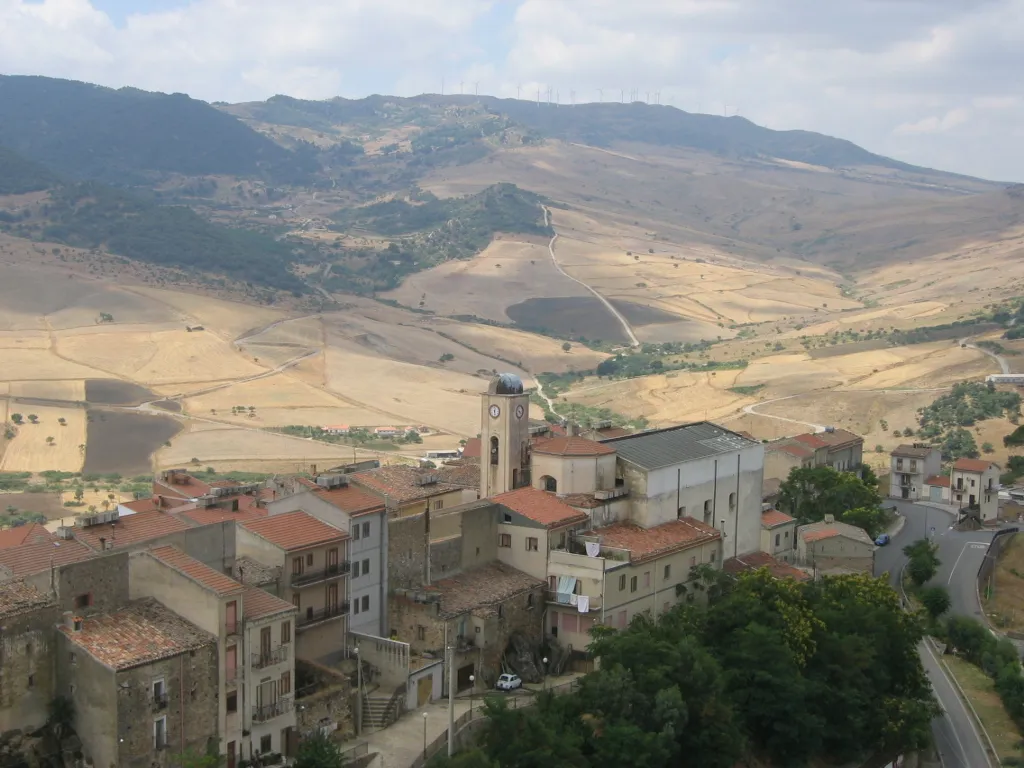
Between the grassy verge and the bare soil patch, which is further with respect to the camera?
the bare soil patch

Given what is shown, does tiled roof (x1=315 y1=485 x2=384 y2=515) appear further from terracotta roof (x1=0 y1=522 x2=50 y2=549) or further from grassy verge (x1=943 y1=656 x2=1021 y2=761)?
grassy verge (x1=943 y1=656 x2=1021 y2=761)

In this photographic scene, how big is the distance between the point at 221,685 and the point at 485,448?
22.3m

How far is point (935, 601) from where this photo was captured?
61531 millimetres

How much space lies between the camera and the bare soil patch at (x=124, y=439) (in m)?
105

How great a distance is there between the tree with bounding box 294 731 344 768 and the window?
363cm

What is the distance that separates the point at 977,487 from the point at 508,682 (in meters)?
46.9

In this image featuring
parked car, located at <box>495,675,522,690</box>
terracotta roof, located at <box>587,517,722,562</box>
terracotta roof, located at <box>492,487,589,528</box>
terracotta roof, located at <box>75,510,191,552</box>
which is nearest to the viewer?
terracotta roof, located at <box>75,510,191,552</box>

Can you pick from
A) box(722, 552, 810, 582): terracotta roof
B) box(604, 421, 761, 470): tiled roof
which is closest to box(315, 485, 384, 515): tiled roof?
box(604, 421, 761, 470): tiled roof

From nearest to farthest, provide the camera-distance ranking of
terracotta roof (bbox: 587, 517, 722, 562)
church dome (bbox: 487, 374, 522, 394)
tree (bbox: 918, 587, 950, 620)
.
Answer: terracotta roof (bbox: 587, 517, 722, 562) → church dome (bbox: 487, 374, 522, 394) → tree (bbox: 918, 587, 950, 620)

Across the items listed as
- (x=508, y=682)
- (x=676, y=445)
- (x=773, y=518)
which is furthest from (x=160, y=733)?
(x=773, y=518)

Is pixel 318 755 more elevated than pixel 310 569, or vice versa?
pixel 310 569

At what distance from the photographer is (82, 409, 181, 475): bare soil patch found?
10481 cm

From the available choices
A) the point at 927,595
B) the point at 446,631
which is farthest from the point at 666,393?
the point at 446,631

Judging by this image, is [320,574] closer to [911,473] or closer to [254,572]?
[254,572]
